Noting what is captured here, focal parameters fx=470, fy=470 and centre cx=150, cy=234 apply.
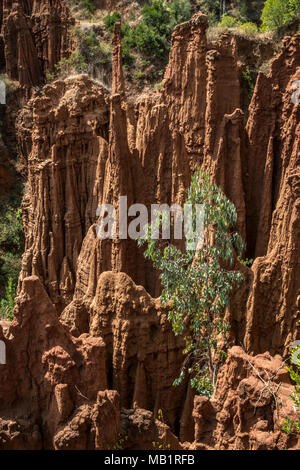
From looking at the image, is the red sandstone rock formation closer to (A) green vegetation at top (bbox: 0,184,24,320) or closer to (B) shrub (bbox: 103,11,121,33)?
(A) green vegetation at top (bbox: 0,184,24,320)

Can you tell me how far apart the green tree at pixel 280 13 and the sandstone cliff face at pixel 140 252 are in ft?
29.1

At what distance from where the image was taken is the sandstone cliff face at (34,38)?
27.4 metres

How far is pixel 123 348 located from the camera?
9312mm

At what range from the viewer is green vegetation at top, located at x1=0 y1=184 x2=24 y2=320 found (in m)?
22.0

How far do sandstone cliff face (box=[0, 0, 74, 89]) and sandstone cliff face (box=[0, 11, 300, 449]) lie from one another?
13488 millimetres

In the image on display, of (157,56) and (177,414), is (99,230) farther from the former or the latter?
(157,56)

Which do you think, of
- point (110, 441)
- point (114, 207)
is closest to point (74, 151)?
point (114, 207)

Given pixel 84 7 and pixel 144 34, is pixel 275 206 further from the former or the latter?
pixel 84 7

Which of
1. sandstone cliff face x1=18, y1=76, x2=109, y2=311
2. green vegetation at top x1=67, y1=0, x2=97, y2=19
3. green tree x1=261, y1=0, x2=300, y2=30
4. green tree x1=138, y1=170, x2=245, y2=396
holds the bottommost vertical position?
green tree x1=138, y1=170, x2=245, y2=396

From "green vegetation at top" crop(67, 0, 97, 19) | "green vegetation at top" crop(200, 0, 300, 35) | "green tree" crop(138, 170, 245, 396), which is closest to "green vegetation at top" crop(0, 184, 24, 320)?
"green vegetation at top" crop(67, 0, 97, 19)

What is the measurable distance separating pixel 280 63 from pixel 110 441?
30.1 ft

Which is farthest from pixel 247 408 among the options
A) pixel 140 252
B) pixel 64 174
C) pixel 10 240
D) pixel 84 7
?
pixel 84 7

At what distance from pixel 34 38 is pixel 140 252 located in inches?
823

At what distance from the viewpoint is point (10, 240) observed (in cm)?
2369
